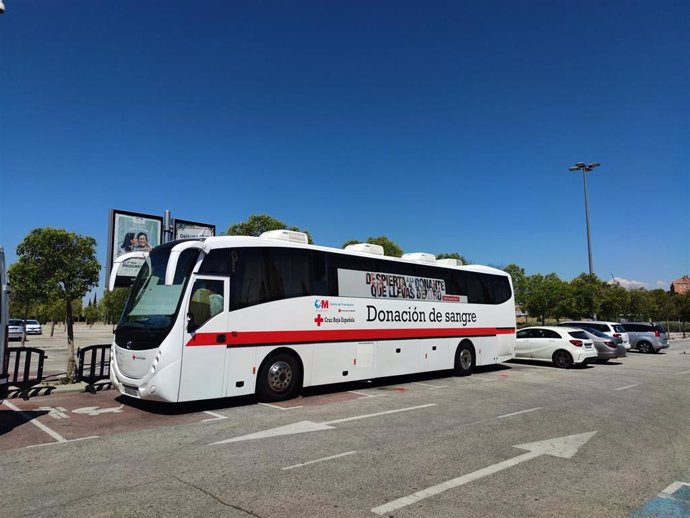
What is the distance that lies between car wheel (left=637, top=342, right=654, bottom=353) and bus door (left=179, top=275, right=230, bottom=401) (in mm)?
28891

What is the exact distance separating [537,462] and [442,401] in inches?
179

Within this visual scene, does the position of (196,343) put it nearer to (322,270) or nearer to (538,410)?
(322,270)

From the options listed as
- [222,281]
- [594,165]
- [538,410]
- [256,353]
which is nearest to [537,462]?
[538,410]

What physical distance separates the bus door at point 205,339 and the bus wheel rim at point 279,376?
3.85 ft

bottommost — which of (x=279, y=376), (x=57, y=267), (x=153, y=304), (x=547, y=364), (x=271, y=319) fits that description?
(x=547, y=364)

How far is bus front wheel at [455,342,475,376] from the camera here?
50.4 feet

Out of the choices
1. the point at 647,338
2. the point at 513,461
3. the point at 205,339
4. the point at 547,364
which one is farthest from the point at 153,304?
the point at 647,338

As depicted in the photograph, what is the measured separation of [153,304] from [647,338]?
3012 centimetres

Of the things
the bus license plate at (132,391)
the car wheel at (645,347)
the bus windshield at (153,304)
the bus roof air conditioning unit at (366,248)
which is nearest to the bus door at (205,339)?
the bus windshield at (153,304)

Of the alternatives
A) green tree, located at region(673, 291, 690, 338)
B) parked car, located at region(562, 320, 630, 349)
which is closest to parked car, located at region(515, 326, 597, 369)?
parked car, located at region(562, 320, 630, 349)

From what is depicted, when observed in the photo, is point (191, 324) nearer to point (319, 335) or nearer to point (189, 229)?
point (319, 335)

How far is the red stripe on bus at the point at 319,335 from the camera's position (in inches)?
364

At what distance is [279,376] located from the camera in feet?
33.3

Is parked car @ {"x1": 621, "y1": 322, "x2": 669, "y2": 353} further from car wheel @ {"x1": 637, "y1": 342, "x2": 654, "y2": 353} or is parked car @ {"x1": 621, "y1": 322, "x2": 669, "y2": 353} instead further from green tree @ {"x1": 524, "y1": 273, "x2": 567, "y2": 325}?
green tree @ {"x1": 524, "y1": 273, "x2": 567, "y2": 325}
